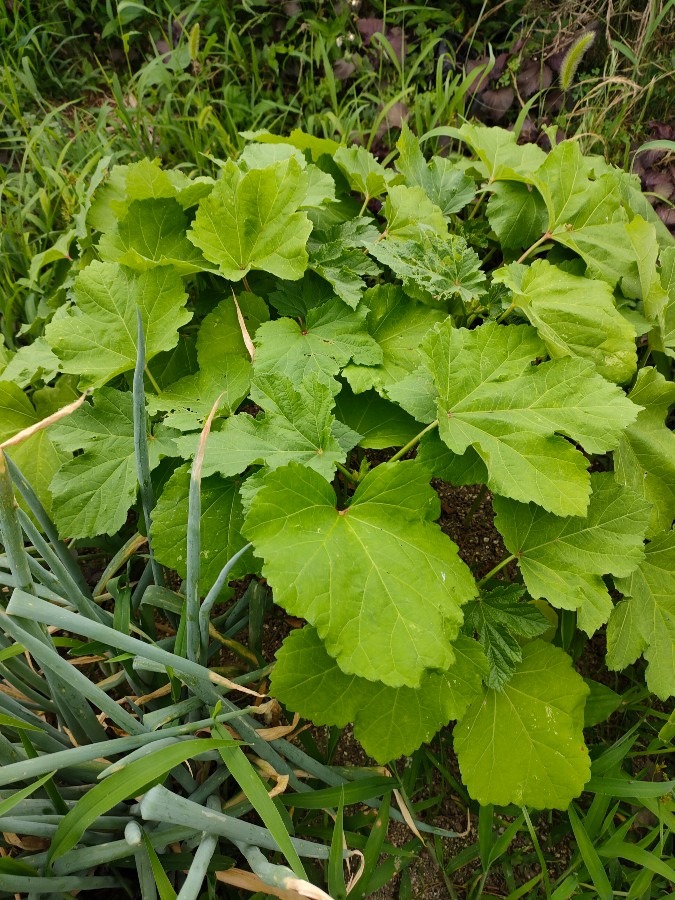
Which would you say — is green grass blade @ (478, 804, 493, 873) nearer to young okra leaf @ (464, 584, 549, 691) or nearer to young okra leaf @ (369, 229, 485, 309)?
young okra leaf @ (464, 584, 549, 691)

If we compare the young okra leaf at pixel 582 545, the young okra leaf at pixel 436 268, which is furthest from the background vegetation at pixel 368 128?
the young okra leaf at pixel 436 268

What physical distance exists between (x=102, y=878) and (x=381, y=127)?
2.51 meters

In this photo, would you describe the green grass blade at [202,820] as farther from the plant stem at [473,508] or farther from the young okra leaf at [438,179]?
the young okra leaf at [438,179]

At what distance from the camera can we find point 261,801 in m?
1.07

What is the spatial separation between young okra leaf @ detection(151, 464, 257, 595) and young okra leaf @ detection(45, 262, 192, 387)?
1.16ft

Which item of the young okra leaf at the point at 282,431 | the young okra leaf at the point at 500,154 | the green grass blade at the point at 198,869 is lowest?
the green grass blade at the point at 198,869

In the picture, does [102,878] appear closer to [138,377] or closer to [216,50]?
[138,377]

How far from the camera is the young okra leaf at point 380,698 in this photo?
1239mm

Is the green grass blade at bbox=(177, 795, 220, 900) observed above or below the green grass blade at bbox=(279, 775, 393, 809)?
above

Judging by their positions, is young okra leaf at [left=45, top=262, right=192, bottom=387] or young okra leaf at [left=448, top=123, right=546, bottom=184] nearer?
young okra leaf at [left=45, top=262, right=192, bottom=387]

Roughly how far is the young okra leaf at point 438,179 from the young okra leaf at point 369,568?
884mm

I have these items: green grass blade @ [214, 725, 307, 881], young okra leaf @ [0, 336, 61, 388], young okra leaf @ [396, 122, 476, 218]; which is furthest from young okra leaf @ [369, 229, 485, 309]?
green grass blade @ [214, 725, 307, 881]

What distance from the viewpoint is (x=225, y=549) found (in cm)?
133

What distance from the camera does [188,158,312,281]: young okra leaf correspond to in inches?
57.5
